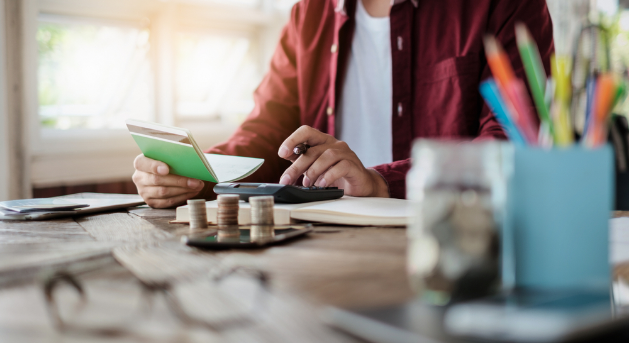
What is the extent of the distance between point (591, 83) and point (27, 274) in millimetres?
564

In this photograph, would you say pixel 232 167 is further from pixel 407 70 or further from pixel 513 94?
pixel 513 94

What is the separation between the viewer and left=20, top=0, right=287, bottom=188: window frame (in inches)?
90.0

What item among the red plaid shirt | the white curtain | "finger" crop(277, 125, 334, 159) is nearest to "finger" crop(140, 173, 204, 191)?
"finger" crop(277, 125, 334, 159)

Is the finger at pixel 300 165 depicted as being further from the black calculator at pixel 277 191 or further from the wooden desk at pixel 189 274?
the wooden desk at pixel 189 274

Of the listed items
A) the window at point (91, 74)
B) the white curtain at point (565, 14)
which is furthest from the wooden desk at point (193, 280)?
the white curtain at point (565, 14)

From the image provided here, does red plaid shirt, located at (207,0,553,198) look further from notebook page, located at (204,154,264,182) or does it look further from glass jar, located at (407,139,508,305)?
glass jar, located at (407,139,508,305)

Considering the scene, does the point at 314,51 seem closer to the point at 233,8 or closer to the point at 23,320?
the point at 23,320

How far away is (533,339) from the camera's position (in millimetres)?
289

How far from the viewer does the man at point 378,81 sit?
1.40 metres

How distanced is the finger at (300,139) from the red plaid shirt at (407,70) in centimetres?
38

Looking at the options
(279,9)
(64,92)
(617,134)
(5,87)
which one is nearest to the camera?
(617,134)

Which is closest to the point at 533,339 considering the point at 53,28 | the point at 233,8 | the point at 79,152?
the point at 79,152

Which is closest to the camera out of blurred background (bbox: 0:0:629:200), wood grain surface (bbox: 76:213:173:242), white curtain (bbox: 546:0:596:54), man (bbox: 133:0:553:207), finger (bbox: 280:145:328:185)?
wood grain surface (bbox: 76:213:173:242)

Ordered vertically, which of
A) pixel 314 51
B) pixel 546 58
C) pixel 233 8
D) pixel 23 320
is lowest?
pixel 23 320
